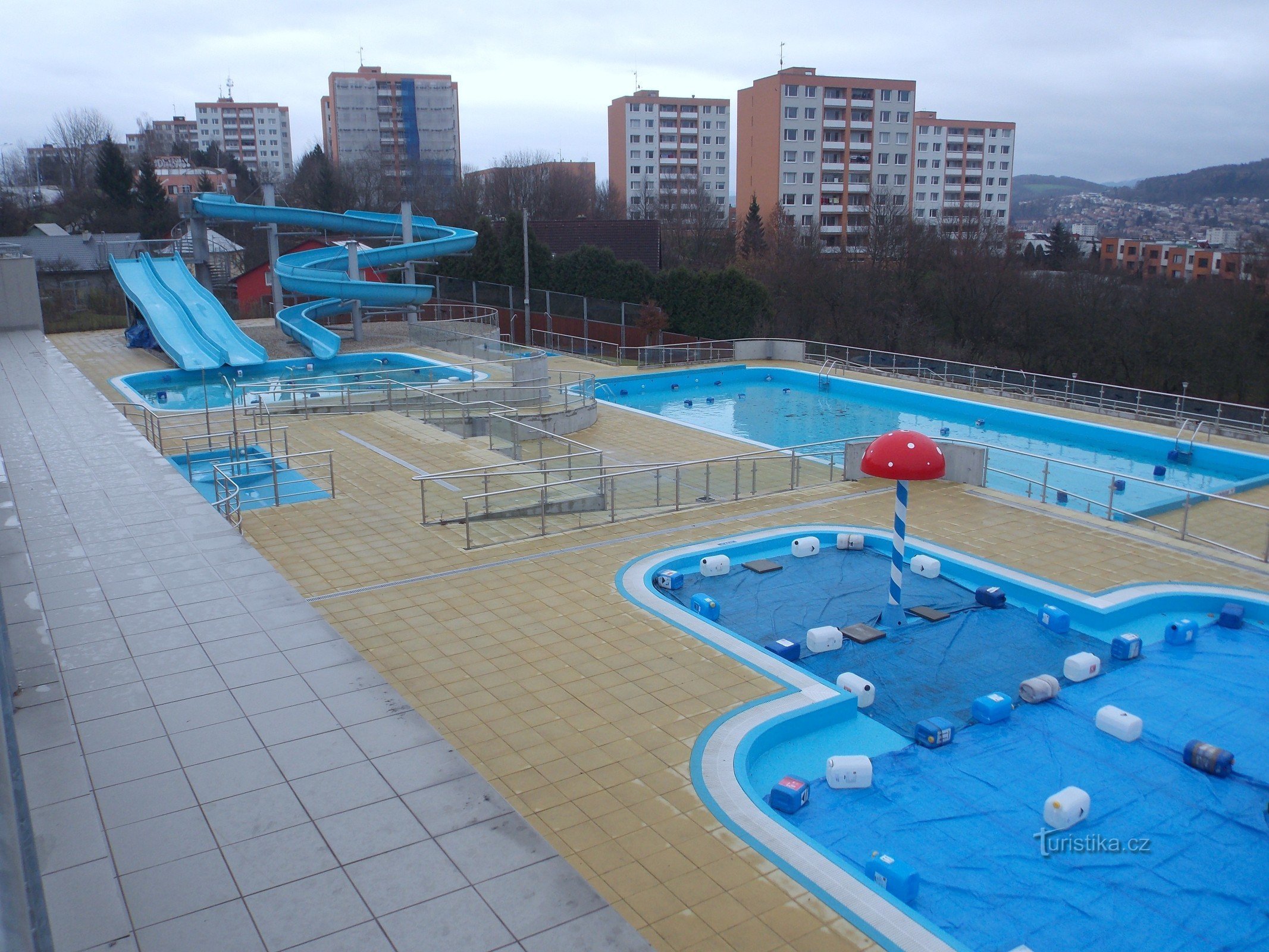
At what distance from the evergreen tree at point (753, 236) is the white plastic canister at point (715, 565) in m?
44.7

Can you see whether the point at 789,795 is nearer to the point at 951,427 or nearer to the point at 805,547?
the point at 805,547

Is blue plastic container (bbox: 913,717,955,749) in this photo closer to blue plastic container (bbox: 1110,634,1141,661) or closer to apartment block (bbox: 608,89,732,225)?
blue plastic container (bbox: 1110,634,1141,661)

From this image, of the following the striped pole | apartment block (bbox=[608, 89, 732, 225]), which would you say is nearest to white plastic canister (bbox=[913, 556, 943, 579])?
the striped pole

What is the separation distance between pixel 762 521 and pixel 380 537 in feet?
16.5

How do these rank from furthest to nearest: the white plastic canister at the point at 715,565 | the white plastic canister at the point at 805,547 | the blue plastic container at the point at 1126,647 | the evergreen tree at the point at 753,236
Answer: the evergreen tree at the point at 753,236, the white plastic canister at the point at 805,547, the white plastic canister at the point at 715,565, the blue plastic container at the point at 1126,647

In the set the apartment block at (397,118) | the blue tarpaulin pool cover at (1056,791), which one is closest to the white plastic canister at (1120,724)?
the blue tarpaulin pool cover at (1056,791)

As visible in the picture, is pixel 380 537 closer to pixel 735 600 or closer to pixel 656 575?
pixel 656 575

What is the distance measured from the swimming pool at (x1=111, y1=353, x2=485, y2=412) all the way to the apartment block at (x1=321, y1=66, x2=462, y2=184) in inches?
2570

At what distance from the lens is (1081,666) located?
888 cm

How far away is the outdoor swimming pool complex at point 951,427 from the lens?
586 inches

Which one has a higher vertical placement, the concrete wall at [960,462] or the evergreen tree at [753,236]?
the evergreen tree at [753,236]

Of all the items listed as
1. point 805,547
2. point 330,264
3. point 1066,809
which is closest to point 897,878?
point 1066,809

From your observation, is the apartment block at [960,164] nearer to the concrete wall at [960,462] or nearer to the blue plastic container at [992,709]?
the concrete wall at [960,462]

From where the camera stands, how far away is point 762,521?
1279 cm
